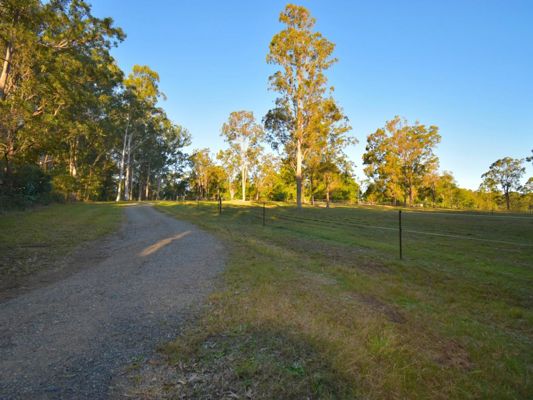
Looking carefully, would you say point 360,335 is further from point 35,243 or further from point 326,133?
point 326,133

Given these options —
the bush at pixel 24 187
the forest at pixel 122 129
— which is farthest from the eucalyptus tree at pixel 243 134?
the bush at pixel 24 187

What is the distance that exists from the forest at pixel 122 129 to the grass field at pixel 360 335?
1471cm

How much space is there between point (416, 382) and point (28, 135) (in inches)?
862

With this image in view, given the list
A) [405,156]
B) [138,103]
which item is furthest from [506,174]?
[138,103]

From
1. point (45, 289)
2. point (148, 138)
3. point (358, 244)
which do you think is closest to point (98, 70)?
point (45, 289)

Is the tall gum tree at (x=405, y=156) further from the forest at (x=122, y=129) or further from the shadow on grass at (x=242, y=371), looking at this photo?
the shadow on grass at (x=242, y=371)

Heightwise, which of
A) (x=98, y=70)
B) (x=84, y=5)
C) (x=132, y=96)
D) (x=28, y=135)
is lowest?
(x=28, y=135)

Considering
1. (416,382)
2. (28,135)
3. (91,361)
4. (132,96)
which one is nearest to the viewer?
(416,382)

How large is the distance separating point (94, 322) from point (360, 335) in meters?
3.50

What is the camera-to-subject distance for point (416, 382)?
102 inches

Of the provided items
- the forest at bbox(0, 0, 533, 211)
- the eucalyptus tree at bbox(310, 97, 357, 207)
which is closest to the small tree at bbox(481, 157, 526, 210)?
the forest at bbox(0, 0, 533, 211)

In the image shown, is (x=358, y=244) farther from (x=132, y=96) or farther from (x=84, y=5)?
(x=132, y=96)

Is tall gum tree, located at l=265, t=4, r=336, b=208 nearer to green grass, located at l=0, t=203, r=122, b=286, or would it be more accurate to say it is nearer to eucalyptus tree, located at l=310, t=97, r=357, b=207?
eucalyptus tree, located at l=310, t=97, r=357, b=207

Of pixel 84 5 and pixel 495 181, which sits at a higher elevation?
pixel 84 5
